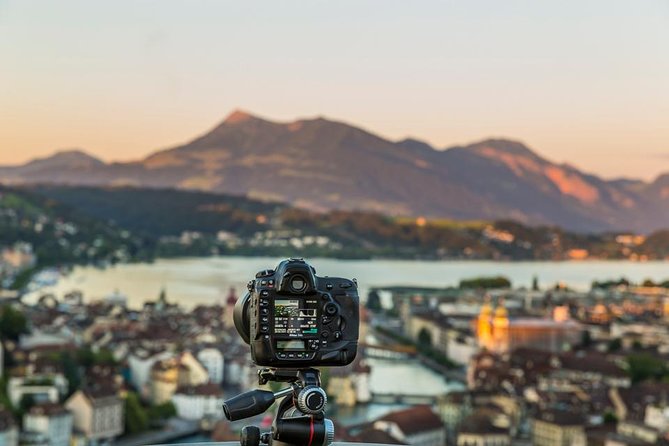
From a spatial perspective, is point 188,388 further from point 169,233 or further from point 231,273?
point 169,233

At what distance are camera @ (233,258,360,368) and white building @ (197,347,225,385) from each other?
36.8 ft

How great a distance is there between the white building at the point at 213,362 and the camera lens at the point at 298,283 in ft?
36.8

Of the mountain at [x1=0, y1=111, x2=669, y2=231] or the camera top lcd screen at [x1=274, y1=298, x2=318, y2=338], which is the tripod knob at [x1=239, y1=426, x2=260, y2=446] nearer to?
the camera top lcd screen at [x1=274, y1=298, x2=318, y2=338]

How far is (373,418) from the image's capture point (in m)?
10.0

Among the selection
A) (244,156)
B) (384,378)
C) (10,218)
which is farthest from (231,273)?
(244,156)

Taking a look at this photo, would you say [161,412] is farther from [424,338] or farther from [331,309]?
[331,309]

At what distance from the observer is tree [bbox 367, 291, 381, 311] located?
2083 cm

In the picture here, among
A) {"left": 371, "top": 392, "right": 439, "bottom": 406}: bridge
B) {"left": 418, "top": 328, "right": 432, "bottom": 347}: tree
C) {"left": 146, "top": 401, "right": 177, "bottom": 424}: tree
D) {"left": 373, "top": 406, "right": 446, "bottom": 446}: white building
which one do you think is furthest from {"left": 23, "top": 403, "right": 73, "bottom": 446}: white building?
{"left": 418, "top": 328, "right": 432, "bottom": 347}: tree

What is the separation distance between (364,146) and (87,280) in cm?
1611

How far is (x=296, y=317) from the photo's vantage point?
33.1 inches

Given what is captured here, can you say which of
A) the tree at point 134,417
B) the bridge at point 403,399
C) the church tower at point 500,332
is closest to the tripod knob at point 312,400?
the tree at point 134,417

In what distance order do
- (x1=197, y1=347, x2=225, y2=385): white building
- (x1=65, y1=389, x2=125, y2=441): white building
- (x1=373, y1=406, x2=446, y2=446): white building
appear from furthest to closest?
(x1=197, y1=347, x2=225, y2=385): white building
(x1=65, y1=389, x2=125, y2=441): white building
(x1=373, y1=406, x2=446, y2=446): white building

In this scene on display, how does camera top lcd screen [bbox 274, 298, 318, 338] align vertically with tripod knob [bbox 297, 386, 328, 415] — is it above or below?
above

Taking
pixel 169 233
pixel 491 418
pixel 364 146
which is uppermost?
pixel 364 146
